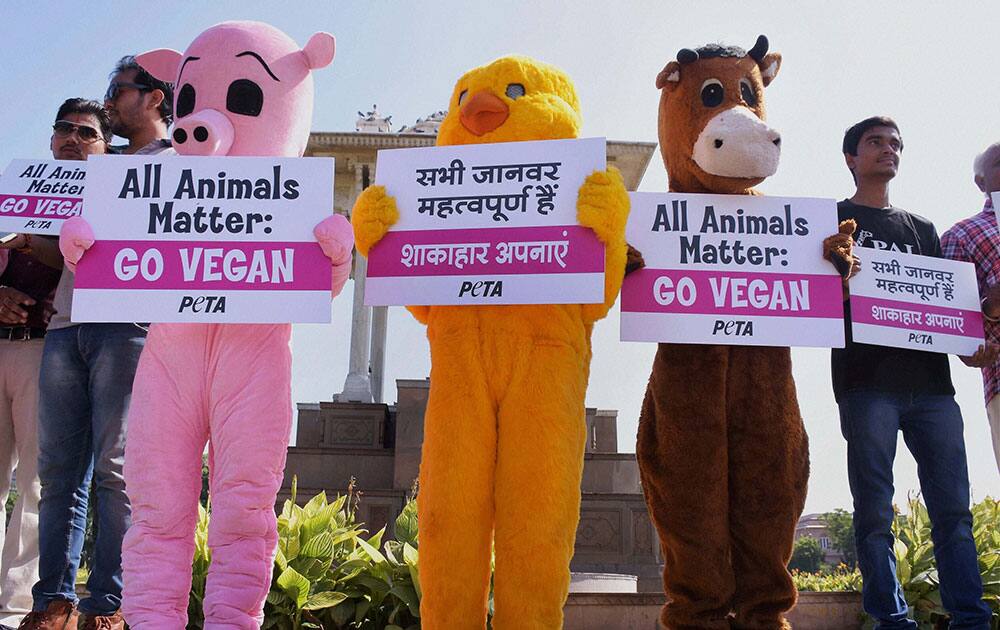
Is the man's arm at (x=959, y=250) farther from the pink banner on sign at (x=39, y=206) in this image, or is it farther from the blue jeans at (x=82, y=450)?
the pink banner on sign at (x=39, y=206)

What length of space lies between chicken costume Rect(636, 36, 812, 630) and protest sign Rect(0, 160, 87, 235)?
260cm

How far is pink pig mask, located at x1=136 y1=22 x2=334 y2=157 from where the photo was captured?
3.48 meters

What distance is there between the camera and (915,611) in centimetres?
459

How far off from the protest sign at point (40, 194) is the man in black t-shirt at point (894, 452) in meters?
3.42

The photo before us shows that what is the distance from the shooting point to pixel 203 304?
10.5 ft

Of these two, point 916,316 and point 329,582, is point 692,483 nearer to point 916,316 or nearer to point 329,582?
point 916,316

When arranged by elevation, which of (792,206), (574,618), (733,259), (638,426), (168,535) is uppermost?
(792,206)

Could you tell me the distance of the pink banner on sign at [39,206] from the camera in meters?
3.95

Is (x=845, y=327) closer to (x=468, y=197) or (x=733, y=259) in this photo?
(x=733, y=259)

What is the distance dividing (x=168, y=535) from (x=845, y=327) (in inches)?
113

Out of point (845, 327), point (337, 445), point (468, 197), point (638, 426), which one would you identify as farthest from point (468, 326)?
point (337, 445)

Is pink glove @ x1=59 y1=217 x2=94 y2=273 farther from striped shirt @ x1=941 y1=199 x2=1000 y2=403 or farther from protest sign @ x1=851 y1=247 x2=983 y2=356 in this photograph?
striped shirt @ x1=941 y1=199 x2=1000 y2=403

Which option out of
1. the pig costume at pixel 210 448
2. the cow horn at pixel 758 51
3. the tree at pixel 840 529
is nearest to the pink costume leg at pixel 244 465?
the pig costume at pixel 210 448

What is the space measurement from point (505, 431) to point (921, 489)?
1.95 m
